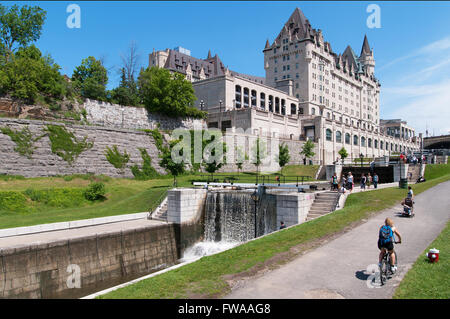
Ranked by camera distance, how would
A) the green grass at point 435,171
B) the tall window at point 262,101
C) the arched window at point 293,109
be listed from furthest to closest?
the arched window at point 293,109
the tall window at point 262,101
the green grass at point 435,171

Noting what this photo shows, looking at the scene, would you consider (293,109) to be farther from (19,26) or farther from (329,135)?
(19,26)

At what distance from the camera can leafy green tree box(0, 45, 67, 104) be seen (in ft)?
121

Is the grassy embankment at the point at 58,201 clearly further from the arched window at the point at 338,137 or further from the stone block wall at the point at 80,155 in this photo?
the arched window at the point at 338,137

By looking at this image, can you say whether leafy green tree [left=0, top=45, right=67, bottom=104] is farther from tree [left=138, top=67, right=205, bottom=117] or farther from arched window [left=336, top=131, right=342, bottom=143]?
arched window [left=336, top=131, right=342, bottom=143]

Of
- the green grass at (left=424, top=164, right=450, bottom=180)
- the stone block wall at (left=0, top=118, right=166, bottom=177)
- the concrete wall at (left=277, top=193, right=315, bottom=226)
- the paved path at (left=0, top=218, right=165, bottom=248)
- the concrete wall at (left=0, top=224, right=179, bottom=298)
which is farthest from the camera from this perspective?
the green grass at (left=424, top=164, right=450, bottom=180)

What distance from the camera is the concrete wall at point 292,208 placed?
66.2 ft

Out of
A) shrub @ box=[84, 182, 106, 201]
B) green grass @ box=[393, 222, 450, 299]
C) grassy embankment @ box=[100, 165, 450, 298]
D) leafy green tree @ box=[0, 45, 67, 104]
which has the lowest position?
grassy embankment @ box=[100, 165, 450, 298]

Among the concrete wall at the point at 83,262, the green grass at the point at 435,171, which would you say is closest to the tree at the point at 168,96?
the concrete wall at the point at 83,262

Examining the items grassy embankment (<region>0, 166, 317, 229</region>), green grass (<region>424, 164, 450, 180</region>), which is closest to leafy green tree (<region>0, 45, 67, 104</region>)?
grassy embankment (<region>0, 166, 317, 229</region>)

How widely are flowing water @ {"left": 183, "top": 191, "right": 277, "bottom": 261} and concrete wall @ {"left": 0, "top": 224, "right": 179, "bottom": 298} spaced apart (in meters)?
3.43

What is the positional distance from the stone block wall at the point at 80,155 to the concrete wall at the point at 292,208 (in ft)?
76.1

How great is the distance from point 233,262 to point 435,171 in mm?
34621
